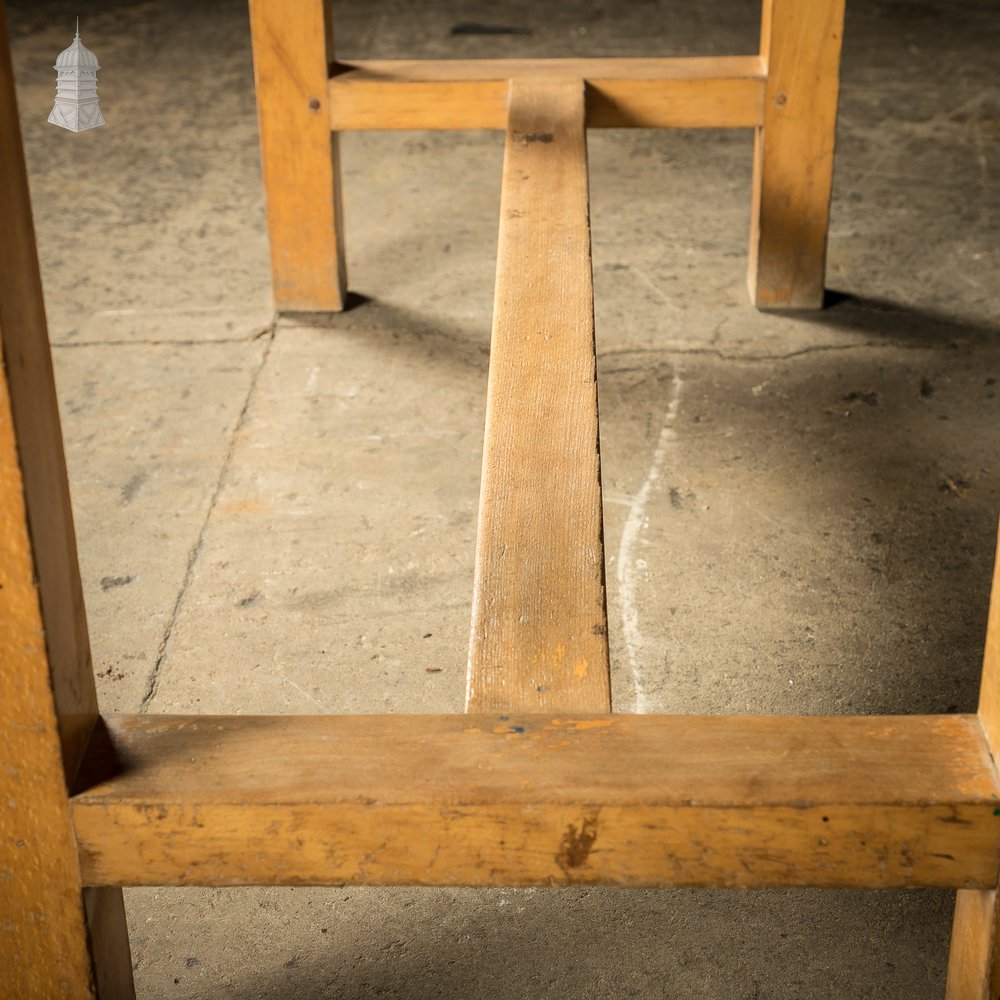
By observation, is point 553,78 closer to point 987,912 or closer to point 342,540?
point 342,540

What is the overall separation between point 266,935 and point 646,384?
67.9 inches

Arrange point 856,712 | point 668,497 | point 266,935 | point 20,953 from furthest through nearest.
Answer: point 668,497 → point 856,712 → point 266,935 → point 20,953

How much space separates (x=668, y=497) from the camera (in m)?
2.55

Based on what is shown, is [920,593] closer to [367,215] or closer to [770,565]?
[770,565]

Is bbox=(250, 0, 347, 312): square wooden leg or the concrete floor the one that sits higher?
bbox=(250, 0, 347, 312): square wooden leg

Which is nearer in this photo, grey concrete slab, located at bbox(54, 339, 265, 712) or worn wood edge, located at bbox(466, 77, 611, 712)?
worn wood edge, located at bbox(466, 77, 611, 712)

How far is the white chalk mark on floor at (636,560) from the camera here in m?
2.08

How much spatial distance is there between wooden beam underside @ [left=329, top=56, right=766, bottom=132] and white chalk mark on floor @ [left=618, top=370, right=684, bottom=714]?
0.78m

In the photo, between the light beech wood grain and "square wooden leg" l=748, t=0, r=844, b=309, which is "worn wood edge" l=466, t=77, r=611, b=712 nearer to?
the light beech wood grain

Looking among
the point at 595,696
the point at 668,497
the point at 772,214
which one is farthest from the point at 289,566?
the point at 772,214

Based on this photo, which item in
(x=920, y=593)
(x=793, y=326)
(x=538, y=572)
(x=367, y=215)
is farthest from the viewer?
(x=367, y=215)

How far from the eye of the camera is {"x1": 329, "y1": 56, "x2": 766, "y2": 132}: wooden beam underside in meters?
3.17

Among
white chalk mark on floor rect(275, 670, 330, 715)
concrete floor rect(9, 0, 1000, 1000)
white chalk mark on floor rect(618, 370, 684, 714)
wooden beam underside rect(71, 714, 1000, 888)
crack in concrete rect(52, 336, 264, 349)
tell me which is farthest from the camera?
crack in concrete rect(52, 336, 264, 349)

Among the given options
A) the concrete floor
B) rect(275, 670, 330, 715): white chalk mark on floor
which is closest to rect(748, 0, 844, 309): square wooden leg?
the concrete floor
